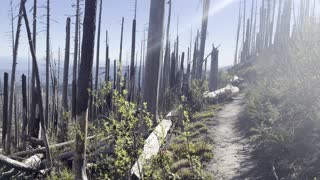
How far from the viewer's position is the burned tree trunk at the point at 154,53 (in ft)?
36.2

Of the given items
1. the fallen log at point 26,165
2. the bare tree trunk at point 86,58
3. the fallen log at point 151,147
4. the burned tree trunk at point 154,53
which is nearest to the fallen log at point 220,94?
the fallen log at point 151,147

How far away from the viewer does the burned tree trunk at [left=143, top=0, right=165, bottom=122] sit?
1102 cm

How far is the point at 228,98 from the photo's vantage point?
18438 millimetres

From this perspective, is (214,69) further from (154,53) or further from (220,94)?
(154,53)

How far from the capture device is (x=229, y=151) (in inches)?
344

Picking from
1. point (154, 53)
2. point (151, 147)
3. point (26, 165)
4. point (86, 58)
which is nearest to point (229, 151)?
point (151, 147)

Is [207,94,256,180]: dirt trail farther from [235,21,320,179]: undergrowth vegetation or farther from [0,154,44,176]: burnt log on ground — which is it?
[0,154,44,176]: burnt log on ground

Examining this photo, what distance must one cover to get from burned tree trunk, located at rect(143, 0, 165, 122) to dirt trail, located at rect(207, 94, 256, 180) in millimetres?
2224

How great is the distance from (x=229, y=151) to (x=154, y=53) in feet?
14.0

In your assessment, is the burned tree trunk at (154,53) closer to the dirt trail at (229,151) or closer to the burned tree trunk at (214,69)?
the dirt trail at (229,151)

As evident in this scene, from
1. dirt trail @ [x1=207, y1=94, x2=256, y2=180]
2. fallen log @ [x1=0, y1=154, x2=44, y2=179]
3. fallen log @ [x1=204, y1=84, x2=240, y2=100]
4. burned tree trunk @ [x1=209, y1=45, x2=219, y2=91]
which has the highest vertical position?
burned tree trunk @ [x1=209, y1=45, x2=219, y2=91]

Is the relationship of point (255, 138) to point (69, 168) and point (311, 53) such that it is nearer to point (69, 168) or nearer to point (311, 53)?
point (311, 53)

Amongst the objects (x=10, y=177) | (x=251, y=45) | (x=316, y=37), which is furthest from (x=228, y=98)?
(x=251, y=45)

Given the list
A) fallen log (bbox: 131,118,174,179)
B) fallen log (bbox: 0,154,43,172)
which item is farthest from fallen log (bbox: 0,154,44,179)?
fallen log (bbox: 131,118,174,179)
